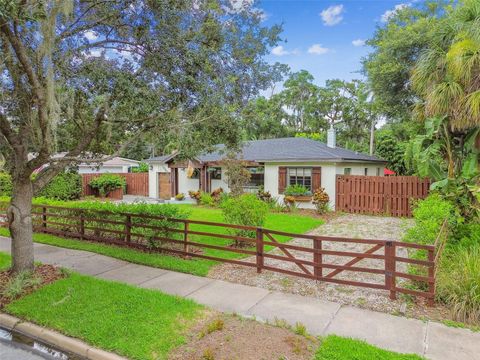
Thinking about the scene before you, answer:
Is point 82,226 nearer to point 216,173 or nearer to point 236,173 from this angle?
point 236,173

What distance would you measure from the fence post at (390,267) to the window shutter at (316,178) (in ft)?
35.2

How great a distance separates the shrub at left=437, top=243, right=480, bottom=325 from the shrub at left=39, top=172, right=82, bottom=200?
62.3 ft

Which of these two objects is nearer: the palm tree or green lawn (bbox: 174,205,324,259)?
the palm tree

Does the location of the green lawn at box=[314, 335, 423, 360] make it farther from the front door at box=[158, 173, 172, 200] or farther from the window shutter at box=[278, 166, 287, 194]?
the front door at box=[158, 173, 172, 200]

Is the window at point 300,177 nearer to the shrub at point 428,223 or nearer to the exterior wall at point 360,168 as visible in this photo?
the exterior wall at point 360,168

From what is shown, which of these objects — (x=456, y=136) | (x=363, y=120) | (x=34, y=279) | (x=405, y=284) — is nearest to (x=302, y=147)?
(x=456, y=136)

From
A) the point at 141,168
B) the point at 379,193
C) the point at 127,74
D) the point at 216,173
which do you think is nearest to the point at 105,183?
the point at 216,173

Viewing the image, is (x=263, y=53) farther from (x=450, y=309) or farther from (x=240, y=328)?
(x=450, y=309)

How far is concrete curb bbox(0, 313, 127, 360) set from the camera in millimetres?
3771

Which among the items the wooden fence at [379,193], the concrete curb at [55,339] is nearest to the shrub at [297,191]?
the wooden fence at [379,193]

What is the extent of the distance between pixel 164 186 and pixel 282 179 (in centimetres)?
952

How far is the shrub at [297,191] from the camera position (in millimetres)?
15766

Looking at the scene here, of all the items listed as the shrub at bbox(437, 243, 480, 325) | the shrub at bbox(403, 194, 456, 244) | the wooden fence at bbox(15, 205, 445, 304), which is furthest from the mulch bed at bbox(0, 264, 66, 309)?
the shrub at bbox(403, 194, 456, 244)

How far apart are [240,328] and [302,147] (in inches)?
590
